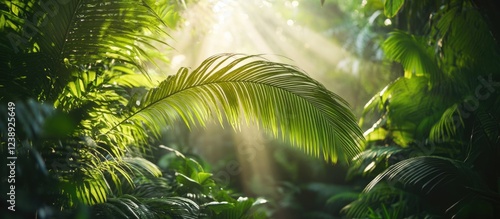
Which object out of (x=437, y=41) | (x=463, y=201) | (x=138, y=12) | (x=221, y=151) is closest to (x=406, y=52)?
(x=437, y=41)

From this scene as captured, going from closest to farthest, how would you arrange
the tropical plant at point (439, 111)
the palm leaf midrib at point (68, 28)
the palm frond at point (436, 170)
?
1. the palm leaf midrib at point (68, 28)
2. the palm frond at point (436, 170)
3. the tropical plant at point (439, 111)

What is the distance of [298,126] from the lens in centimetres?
270

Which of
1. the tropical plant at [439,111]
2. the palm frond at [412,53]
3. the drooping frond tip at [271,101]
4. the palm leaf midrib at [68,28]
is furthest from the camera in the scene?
the palm frond at [412,53]

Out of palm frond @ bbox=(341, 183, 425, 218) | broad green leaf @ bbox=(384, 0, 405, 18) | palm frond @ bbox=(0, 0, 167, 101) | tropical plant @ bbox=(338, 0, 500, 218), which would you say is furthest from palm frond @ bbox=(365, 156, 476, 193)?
palm frond @ bbox=(0, 0, 167, 101)

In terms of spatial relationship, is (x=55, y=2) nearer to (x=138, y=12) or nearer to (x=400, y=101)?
(x=138, y=12)

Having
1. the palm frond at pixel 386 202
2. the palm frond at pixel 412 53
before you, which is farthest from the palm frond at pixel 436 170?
the palm frond at pixel 412 53

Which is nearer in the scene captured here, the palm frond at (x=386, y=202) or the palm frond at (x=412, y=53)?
the palm frond at (x=386, y=202)

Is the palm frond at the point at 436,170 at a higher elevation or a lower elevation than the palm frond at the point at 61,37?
lower

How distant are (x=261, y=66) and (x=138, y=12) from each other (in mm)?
850

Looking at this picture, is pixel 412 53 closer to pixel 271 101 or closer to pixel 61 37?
pixel 271 101

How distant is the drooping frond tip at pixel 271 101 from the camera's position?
2.67 meters

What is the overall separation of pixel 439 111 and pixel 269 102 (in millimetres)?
2764

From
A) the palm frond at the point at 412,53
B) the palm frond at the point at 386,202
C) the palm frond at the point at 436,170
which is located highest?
the palm frond at the point at 412,53

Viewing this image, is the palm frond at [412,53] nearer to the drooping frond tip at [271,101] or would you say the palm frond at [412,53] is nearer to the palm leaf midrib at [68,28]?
the drooping frond tip at [271,101]
